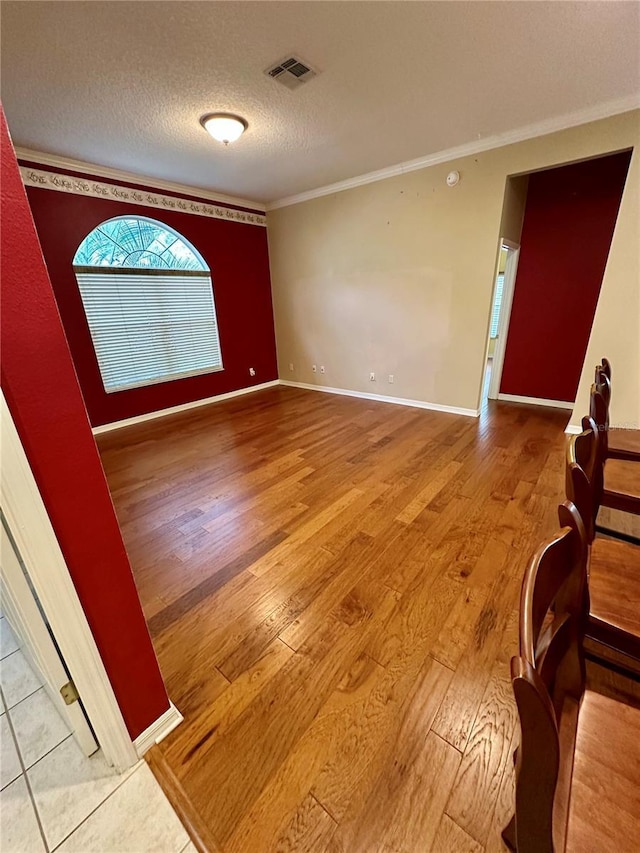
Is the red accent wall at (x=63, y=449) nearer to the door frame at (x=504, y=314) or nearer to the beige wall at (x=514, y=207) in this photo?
the beige wall at (x=514, y=207)

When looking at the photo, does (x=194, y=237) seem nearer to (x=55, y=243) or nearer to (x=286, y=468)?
(x=55, y=243)

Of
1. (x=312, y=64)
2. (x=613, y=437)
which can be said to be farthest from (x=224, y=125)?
(x=613, y=437)

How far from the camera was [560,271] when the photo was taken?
13.3 feet

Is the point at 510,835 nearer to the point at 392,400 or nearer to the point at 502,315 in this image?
the point at 392,400

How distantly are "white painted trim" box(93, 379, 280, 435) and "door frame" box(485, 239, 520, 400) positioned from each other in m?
3.47

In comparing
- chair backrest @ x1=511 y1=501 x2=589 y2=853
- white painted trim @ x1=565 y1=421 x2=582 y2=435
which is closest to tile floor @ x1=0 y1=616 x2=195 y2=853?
chair backrest @ x1=511 y1=501 x2=589 y2=853

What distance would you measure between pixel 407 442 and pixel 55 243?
412 cm

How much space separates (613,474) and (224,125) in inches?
140

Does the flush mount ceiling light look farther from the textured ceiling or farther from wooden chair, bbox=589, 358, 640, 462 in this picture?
wooden chair, bbox=589, 358, 640, 462

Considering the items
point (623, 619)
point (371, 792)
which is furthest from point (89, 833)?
point (623, 619)

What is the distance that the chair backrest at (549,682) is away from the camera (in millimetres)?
454

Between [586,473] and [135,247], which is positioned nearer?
[586,473]

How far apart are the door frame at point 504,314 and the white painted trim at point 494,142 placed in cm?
94

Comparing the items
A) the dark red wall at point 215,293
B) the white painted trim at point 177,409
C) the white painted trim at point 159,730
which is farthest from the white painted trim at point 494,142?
the white painted trim at point 159,730
